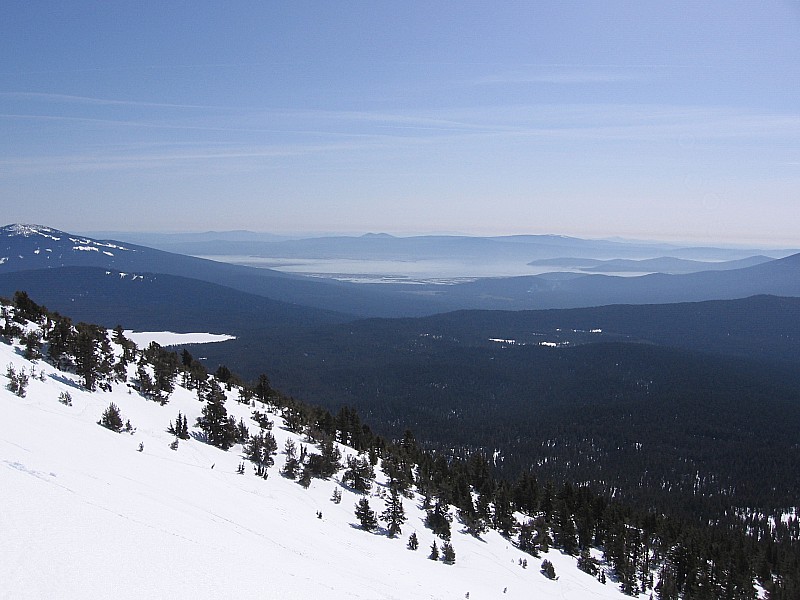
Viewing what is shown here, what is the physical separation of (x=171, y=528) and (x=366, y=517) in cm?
1666

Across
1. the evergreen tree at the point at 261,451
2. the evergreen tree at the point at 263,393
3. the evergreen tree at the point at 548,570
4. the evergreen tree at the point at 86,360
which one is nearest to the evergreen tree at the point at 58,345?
the evergreen tree at the point at 86,360

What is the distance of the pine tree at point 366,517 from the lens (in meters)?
30.5

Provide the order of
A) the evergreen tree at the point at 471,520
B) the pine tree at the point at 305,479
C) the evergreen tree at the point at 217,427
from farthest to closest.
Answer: the evergreen tree at the point at 471,520 → the evergreen tree at the point at 217,427 → the pine tree at the point at 305,479

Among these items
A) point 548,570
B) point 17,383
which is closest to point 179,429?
point 17,383

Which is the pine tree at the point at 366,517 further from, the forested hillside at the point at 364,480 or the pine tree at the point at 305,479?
the pine tree at the point at 305,479

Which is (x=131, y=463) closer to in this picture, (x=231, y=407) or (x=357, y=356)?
(x=231, y=407)

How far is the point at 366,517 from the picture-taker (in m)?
30.8

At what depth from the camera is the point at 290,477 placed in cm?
3384

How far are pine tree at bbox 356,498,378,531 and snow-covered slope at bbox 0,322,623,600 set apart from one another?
64 cm

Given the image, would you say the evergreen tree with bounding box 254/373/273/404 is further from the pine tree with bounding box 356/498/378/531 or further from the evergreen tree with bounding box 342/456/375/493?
the pine tree with bounding box 356/498/378/531

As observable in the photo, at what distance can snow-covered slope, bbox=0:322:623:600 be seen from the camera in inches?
491

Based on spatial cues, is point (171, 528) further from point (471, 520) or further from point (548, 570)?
point (548, 570)

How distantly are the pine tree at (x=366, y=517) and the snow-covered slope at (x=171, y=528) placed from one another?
2.09 ft

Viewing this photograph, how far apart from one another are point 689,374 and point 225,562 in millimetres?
174008
